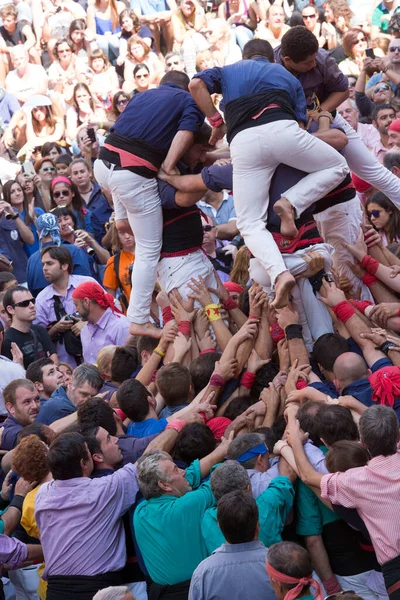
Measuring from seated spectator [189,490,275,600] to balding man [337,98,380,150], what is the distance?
5.61m

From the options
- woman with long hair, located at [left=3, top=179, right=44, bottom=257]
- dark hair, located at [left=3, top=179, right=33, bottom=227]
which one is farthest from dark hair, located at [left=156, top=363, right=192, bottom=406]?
dark hair, located at [left=3, top=179, right=33, bottom=227]

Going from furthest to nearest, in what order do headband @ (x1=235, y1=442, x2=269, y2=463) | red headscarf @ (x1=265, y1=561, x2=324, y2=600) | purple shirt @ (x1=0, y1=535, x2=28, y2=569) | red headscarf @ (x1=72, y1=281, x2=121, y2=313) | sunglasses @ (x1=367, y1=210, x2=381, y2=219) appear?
red headscarf @ (x1=72, y1=281, x2=121, y2=313) < sunglasses @ (x1=367, y1=210, x2=381, y2=219) < purple shirt @ (x1=0, y1=535, x2=28, y2=569) < headband @ (x1=235, y1=442, x2=269, y2=463) < red headscarf @ (x1=265, y1=561, x2=324, y2=600)

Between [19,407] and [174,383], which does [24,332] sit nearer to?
[19,407]

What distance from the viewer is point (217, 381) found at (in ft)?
19.6

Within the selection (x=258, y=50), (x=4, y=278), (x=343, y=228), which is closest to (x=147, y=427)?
(x=343, y=228)

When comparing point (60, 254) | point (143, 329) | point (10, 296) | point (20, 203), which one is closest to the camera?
point (143, 329)

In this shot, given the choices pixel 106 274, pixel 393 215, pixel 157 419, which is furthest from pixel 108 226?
pixel 157 419

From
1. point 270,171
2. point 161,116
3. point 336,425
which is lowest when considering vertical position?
point 336,425

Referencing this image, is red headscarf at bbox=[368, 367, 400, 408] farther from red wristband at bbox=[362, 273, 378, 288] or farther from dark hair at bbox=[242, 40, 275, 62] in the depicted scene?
dark hair at bbox=[242, 40, 275, 62]

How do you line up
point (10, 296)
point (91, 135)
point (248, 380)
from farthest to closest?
1. point (91, 135)
2. point (10, 296)
3. point (248, 380)

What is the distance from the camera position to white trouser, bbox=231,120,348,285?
18.8ft

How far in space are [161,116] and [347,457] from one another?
2.71 metres

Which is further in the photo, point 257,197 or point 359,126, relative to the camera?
point 359,126

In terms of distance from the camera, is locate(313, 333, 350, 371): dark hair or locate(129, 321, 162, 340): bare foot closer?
locate(313, 333, 350, 371): dark hair
